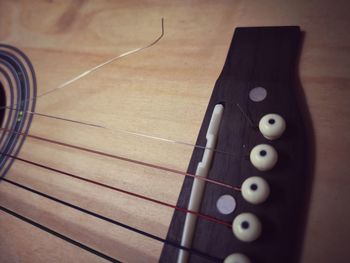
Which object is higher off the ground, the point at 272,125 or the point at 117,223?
the point at 272,125

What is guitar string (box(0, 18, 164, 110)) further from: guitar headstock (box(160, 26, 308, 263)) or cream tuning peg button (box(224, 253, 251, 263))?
cream tuning peg button (box(224, 253, 251, 263))

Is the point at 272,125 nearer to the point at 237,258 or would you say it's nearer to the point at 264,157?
the point at 264,157

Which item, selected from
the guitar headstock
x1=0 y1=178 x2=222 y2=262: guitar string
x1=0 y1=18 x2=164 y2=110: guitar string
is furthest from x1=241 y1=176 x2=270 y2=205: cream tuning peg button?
x1=0 y1=18 x2=164 y2=110: guitar string

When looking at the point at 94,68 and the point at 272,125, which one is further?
the point at 94,68

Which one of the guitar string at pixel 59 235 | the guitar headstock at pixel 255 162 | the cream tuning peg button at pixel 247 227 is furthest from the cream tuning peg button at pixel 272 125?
the guitar string at pixel 59 235

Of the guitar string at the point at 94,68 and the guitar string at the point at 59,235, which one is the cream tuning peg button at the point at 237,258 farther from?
the guitar string at the point at 94,68

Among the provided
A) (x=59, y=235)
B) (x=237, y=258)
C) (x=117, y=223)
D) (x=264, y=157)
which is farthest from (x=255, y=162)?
(x=59, y=235)

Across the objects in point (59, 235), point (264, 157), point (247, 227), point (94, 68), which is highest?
point (94, 68)
